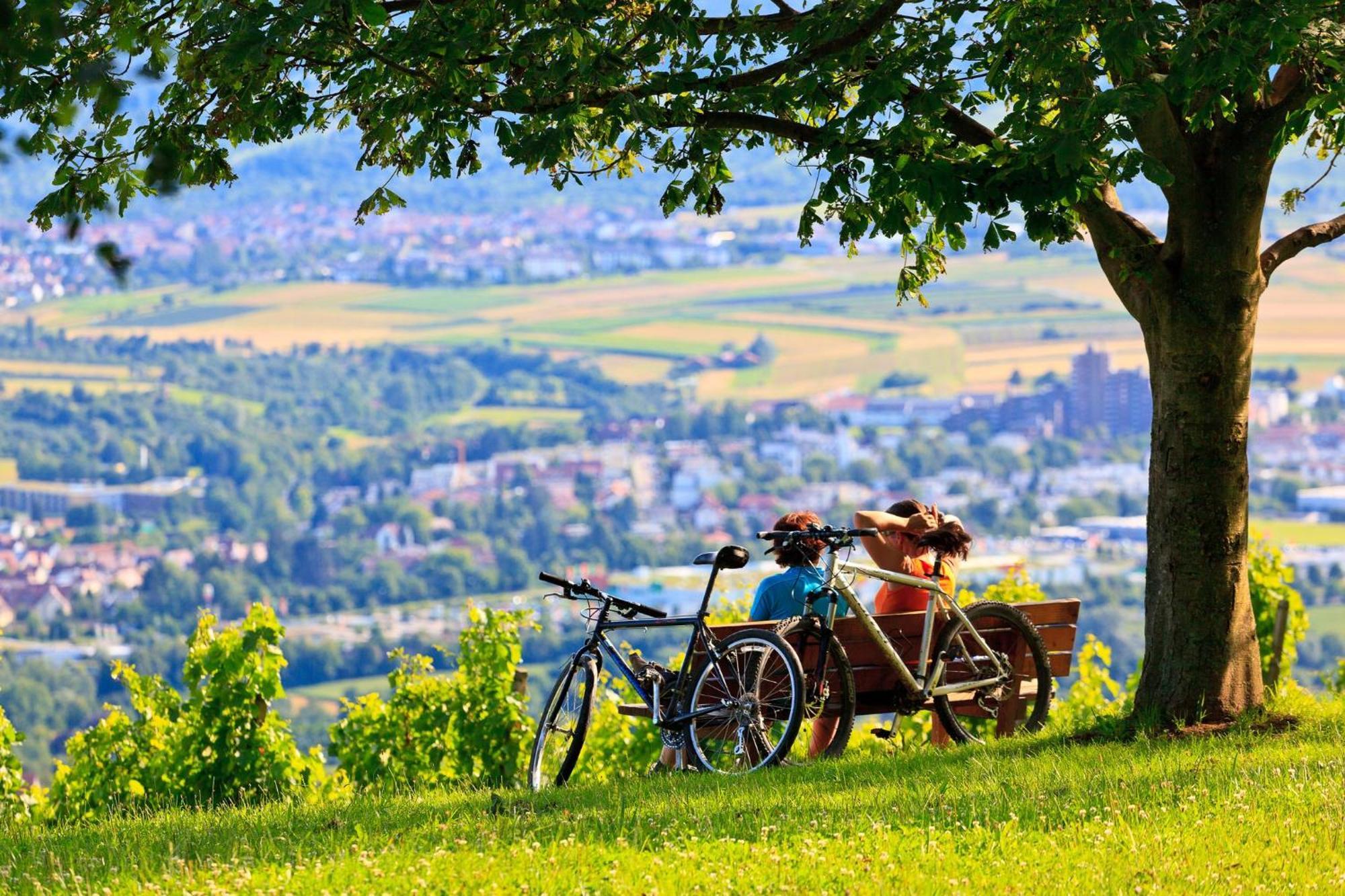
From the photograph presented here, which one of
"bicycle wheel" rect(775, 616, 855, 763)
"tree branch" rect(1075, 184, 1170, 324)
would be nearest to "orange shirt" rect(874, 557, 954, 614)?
"bicycle wheel" rect(775, 616, 855, 763)

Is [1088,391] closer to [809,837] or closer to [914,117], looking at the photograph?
[914,117]

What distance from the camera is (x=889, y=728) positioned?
989 centimetres

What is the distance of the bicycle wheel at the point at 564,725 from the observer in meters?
8.37

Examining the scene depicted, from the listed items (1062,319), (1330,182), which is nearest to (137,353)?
(1062,319)

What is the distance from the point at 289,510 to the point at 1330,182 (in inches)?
4616

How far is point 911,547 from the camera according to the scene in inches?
368

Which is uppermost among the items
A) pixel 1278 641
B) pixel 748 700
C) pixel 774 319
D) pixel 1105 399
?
pixel 774 319

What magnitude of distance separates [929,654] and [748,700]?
4.03ft

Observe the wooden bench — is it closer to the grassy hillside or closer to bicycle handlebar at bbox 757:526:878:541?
bicycle handlebar at bbox 757:526:878:541

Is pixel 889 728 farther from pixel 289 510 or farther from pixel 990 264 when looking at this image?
pixel 990 264

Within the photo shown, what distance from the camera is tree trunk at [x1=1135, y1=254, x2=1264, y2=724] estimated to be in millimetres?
8594

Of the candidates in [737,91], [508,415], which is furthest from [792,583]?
[508,415]

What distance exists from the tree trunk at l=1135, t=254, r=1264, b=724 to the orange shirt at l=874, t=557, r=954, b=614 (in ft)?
3.41

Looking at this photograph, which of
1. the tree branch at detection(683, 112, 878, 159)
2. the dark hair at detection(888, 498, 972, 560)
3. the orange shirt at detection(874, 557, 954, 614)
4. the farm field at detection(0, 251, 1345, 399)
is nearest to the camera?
the tree branch at detection(683, 112, 878, 159)
